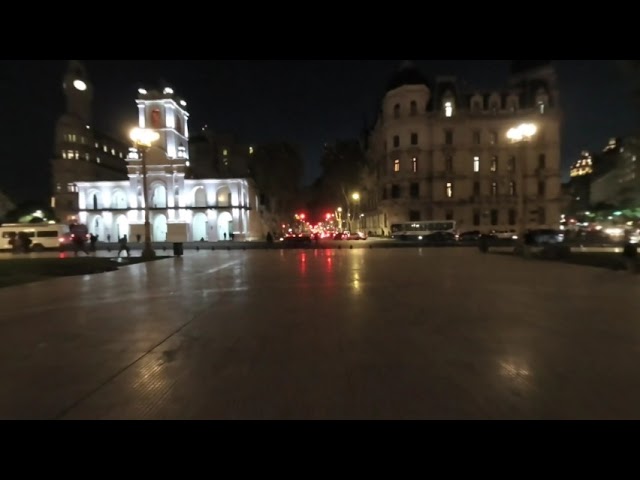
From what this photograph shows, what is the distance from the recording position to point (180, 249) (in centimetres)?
3247

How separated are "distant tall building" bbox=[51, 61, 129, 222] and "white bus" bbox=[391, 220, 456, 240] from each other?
51.6 meters

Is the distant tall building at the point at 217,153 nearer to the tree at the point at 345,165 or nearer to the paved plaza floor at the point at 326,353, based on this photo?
the tree at the point at 345,165

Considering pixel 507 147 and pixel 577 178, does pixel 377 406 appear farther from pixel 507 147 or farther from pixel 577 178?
pixel 577 178

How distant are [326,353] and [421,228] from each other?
2106 inches

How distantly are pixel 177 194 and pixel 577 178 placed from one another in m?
81.6

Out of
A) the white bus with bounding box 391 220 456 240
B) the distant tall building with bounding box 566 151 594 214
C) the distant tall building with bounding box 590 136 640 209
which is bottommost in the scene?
the white bus with bounding box 391 220 456 240

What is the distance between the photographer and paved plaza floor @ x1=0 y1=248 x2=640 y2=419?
5.20 m

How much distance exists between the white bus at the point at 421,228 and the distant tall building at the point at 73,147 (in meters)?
51.6

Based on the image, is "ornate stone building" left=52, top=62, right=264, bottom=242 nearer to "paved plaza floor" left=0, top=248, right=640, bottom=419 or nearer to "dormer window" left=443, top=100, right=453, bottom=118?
"dormer window" left=443, top=100, right=453, bottom=118

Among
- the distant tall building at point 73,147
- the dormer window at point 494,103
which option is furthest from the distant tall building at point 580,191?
the distant tall building at point 73,147

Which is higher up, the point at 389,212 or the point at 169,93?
the point at 169,93

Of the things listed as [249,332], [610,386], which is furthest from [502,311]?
[249,332]

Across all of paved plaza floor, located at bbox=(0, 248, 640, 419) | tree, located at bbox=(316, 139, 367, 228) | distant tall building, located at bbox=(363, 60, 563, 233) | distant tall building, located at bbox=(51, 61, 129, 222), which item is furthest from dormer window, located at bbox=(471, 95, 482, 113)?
distant tall building, located at bbox=(51, 61, 129, 222)

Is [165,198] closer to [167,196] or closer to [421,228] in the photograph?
[167,196]
